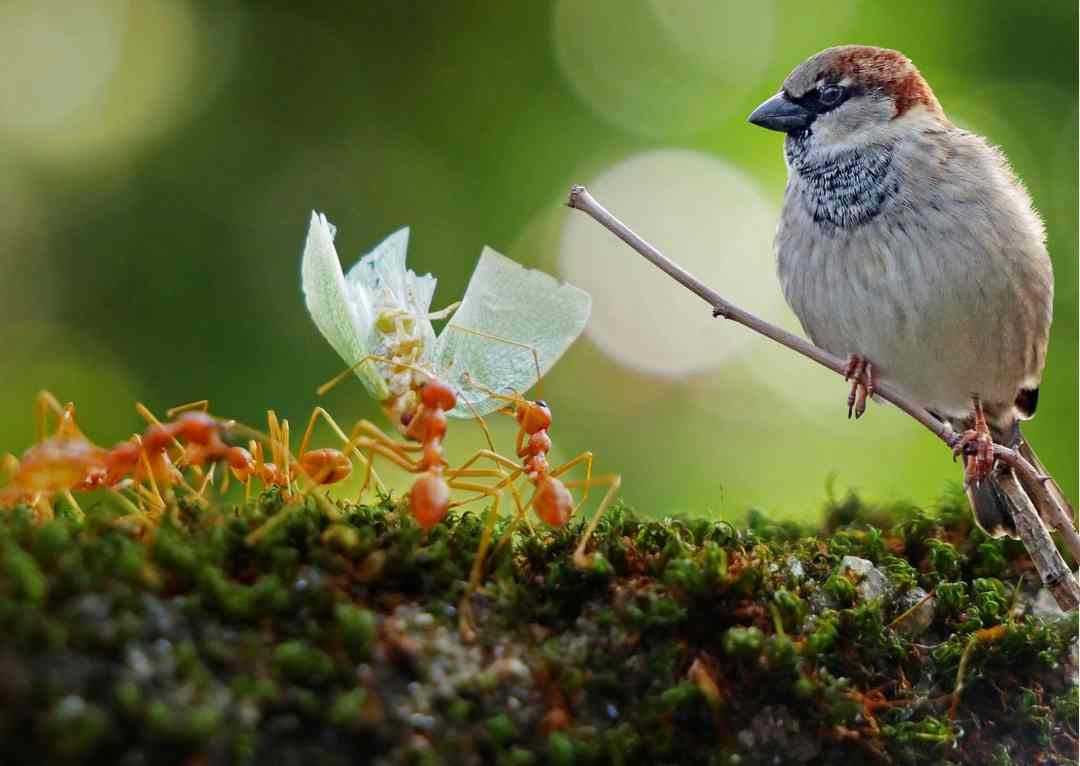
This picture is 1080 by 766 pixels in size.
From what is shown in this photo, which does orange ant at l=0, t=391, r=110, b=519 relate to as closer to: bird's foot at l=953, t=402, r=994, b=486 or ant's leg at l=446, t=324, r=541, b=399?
ant's leg at l=446, t=324, r=541, b=399

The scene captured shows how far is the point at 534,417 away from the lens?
1.98m

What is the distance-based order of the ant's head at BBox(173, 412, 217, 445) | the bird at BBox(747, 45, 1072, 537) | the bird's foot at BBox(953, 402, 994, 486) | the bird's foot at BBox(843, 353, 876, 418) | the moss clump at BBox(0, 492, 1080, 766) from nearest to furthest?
1. the moss clump at BBox(0, 492, 1080, 766)
2. the ant's head at BBox(173, 412, 217, 445)
3. the bird's foot at BBox(953, 402, 994, 486)
4. the bird at BBox(747, 45, 1072, 537)
5. the bird's foot at BBox(843, 353, 876, 418)

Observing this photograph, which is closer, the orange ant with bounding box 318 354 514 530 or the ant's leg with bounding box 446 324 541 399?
the orange ant with bounding box 318 354 514 530

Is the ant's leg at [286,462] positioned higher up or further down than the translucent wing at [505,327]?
further down

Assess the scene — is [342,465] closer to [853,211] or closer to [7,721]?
[7,721]

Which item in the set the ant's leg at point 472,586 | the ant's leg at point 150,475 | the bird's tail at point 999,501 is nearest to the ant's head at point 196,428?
the ant's leg at point 150,475

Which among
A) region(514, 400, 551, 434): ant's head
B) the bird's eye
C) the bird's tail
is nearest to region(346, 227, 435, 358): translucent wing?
region(514, 400, 551, 434): ant's head

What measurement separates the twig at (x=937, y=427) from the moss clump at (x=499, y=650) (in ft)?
0.24

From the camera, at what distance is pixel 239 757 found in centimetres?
119

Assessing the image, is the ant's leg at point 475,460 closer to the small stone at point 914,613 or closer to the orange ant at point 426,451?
the orange ant at point 426,451

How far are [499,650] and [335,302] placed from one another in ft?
2.89

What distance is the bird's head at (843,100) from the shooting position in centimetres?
330

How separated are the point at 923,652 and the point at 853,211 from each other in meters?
1.62

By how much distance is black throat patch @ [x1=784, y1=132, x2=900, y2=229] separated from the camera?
3.09 meters
